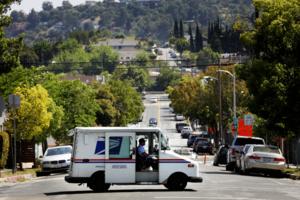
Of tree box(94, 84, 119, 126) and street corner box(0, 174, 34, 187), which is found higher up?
tree box(94, 84, 119, 126)

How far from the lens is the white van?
31406 mm

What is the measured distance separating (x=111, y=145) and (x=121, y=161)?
2.01ft

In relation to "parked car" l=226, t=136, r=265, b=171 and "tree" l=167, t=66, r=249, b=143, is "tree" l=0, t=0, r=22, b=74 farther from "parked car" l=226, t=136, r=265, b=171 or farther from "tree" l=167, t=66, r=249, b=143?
"tree" l=167, t=66, r=249, b=143

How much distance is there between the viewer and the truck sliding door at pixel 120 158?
31344 mm

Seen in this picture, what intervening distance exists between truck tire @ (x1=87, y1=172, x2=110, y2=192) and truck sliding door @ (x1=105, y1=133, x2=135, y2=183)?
27 cm

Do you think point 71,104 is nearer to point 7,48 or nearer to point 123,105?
point 7,48

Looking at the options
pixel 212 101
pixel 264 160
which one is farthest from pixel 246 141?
pixel 212 101

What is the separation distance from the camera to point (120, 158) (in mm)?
31438

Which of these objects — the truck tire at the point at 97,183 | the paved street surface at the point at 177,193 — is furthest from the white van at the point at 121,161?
the paved street surface at the point at 177,193

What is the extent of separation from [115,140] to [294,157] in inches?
1149

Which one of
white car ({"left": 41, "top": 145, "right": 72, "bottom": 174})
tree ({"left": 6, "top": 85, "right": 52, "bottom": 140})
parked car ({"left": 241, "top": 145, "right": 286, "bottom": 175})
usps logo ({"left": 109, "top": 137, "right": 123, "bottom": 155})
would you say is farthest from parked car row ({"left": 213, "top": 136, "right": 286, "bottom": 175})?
tree ({"left": 6, "top": 85, "right": 52, "bottom": 140})

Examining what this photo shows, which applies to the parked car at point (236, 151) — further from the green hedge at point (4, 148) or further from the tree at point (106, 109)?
the tree at point (106, 109)

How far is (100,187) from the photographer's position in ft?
104

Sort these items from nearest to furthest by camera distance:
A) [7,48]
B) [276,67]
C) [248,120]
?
1. [276,67]
2. [7,48]
3. [248,120]
